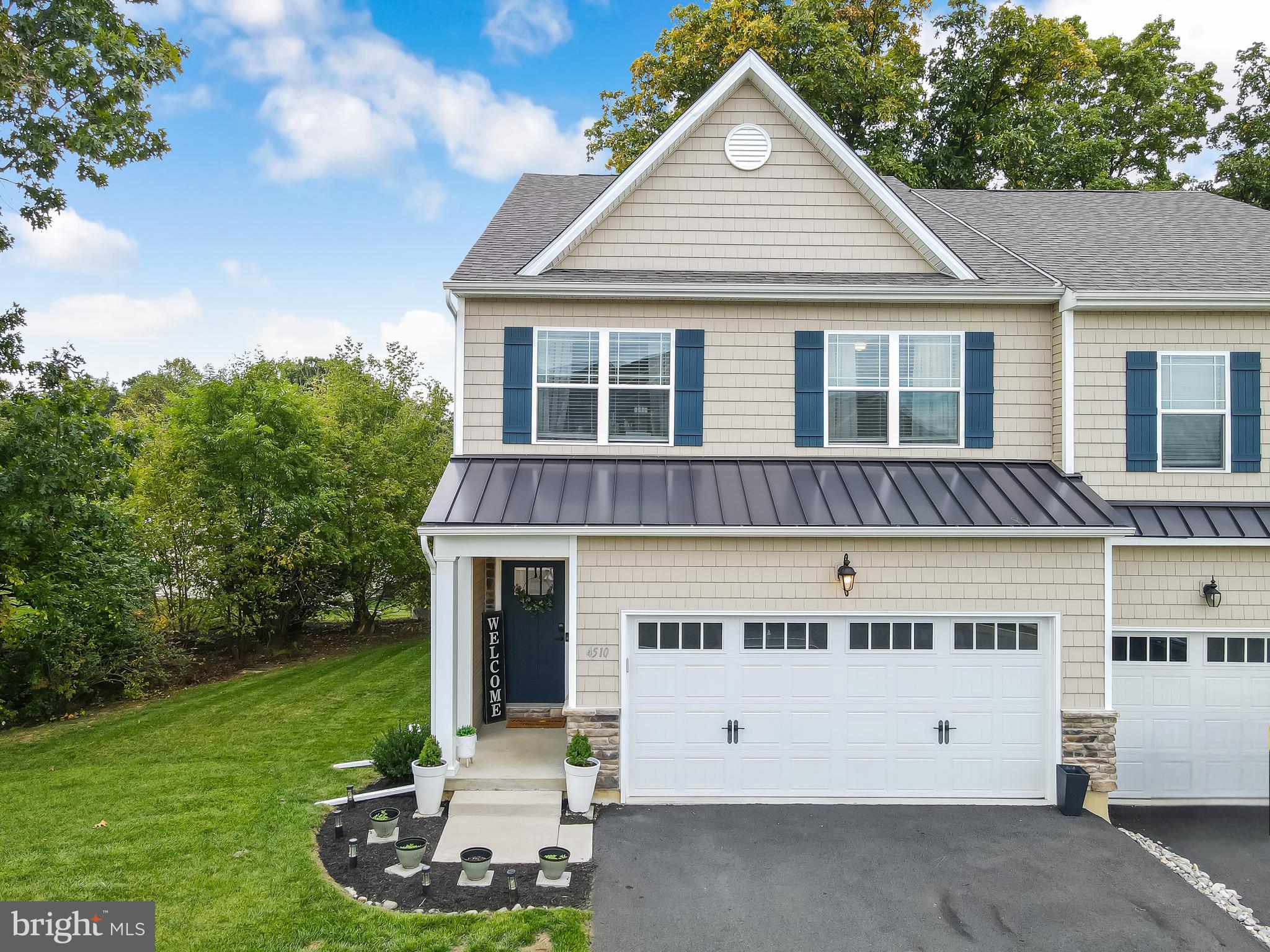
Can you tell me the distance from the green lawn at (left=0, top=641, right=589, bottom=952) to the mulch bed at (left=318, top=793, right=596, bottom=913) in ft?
0.55

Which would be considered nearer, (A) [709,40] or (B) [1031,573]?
(B) [1031,573]

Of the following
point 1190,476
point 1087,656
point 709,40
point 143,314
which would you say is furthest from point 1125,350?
point 143,314

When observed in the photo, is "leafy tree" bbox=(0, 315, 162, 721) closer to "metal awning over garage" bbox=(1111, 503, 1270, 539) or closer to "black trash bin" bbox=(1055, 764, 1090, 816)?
"black trash bin" bbox=(1055, 764, 1090, 816)

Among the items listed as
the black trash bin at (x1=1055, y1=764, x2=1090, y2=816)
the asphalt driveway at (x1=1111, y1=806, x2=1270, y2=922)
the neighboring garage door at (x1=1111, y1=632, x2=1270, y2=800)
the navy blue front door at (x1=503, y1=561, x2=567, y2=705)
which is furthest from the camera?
the navy blue front door at (x1=503, y1=561, x2=567, y2=705)

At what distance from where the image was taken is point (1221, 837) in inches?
318

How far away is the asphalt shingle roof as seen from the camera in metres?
9.72

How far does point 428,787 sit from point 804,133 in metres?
9.52

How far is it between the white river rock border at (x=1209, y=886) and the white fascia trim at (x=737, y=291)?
6529 mm

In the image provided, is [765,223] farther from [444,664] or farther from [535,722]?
[535,722]

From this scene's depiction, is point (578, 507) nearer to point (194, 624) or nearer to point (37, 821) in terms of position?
point (37, 821)

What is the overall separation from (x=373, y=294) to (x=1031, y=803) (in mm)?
26628

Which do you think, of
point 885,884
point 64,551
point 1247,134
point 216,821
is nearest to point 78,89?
point 64,551

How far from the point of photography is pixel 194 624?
625 inches

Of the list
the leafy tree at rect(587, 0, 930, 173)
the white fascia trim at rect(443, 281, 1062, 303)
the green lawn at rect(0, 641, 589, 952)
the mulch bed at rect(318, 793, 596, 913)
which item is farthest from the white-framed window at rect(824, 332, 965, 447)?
the leafy tree at rect(587, 0, 930, 173)
